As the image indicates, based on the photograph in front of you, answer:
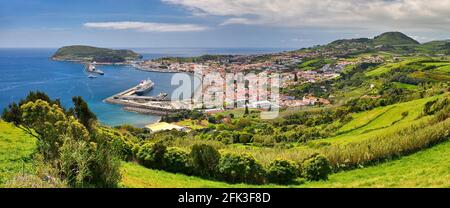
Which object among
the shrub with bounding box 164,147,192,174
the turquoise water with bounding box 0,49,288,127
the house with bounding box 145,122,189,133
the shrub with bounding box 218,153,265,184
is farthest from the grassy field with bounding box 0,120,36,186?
the house with bounding box 145,122,189,133

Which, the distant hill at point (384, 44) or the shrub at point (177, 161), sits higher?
the distant hill at point (384, 44)

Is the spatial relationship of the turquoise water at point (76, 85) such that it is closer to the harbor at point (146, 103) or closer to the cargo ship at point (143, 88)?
the cargo ship at point (143, 88)

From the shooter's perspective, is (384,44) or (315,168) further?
(384,44)

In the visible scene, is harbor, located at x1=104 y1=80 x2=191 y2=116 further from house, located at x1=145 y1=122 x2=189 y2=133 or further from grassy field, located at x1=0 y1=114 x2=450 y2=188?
grassy field, located at x1=0 y1=114 x2=450 y2=188

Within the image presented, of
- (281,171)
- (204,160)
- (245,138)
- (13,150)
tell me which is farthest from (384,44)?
(13,150)

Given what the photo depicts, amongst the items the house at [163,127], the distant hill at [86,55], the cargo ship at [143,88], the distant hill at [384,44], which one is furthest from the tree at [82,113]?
the distant hill at [384,44]

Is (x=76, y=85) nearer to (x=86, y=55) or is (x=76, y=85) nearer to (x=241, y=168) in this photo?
(x=86, y=55)
